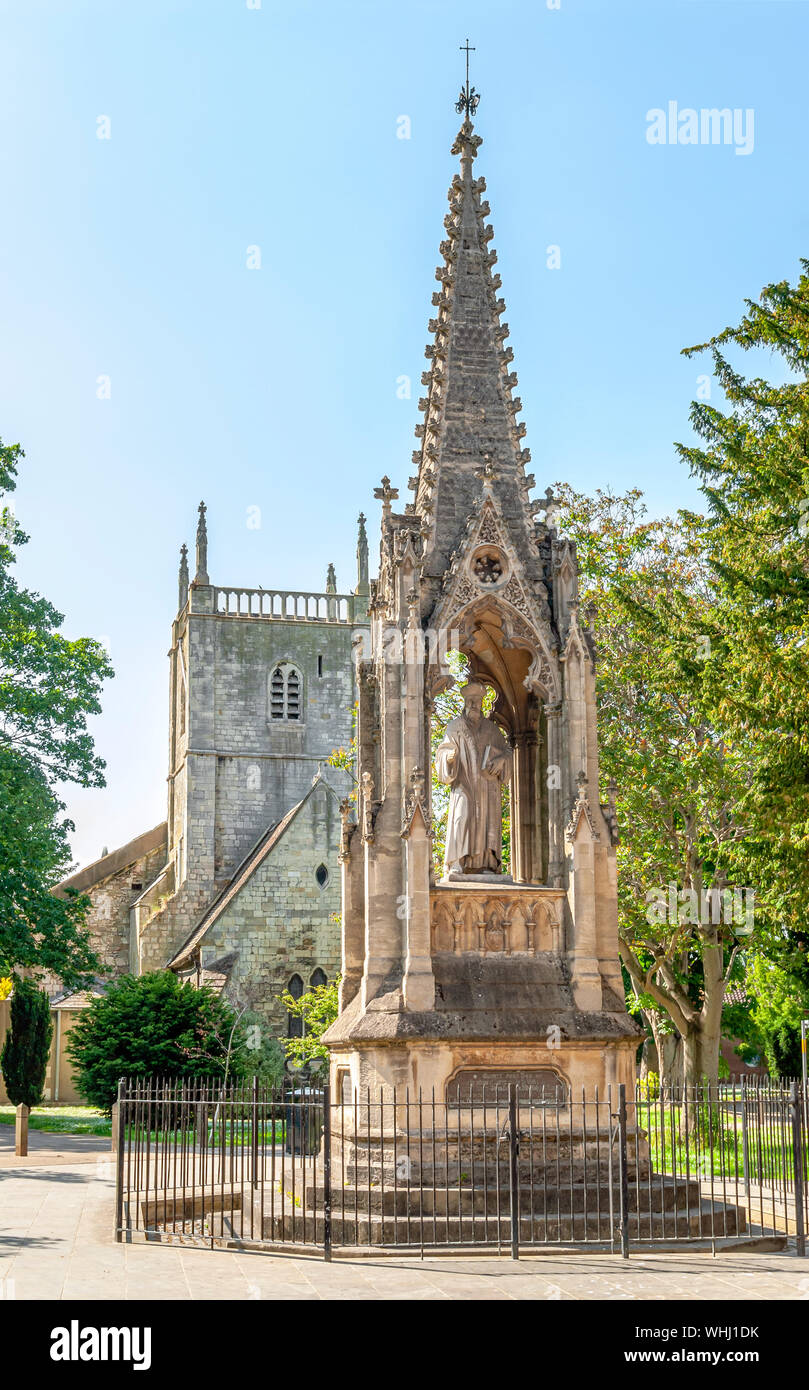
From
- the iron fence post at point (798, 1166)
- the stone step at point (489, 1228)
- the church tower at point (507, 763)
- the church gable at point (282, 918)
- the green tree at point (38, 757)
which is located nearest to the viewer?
the stone step at point (489, 1228)

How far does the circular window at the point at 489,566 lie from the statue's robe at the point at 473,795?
149 centimetres

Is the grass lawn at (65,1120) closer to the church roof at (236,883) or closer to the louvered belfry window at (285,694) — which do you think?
the church roof at (236,883)

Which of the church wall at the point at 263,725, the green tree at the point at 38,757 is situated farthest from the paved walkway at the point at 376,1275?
the church wall at the point at 263,725

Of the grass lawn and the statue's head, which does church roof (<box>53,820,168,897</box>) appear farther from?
the statue's head

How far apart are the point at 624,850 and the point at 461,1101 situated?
43.9 feet

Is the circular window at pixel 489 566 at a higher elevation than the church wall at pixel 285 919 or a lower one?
higher

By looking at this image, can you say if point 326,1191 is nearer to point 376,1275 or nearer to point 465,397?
point 376,1275

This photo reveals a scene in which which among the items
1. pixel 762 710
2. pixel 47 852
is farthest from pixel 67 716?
pixel 762 710

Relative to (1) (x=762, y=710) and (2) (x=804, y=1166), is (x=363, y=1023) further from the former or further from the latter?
(1) (x=762, y=710)

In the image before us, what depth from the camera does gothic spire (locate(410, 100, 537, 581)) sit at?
48.0 feet

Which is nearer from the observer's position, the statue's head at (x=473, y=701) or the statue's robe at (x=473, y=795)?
the statue's robe at (x=473, y=795)

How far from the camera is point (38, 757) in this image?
3297cm

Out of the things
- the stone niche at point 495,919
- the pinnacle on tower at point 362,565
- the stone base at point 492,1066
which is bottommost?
the stone base at point 492,1066

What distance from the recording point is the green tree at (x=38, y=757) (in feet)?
99.2
